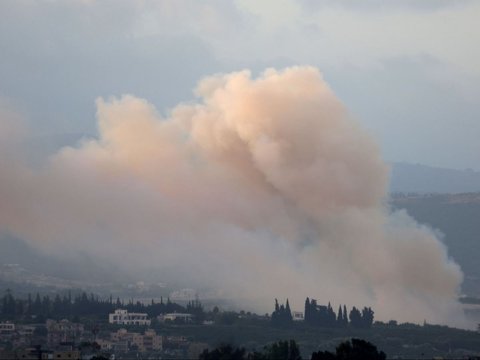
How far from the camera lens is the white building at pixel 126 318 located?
11212 centimetres

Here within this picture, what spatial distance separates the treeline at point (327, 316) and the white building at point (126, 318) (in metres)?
8.91

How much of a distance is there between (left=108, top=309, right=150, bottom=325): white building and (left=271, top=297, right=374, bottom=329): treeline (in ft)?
29.2

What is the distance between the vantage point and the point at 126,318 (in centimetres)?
11306

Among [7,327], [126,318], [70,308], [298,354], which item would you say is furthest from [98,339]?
[298,354]

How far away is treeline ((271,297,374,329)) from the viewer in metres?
106

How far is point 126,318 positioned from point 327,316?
45.1 ft

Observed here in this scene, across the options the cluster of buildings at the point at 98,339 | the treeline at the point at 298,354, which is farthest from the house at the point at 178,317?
the treeline at the point at 298,354

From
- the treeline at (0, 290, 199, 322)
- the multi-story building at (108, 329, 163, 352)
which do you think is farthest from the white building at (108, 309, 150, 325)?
the multi-story building at (108, 329, 163, 352)

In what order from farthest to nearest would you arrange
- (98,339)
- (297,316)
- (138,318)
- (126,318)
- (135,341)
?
1. (138,318)
2. (297,316)
3. (126,318)
4. (98,339)
5. (135,341)

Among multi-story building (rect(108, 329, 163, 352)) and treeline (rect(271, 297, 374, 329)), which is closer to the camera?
multi-story building (rect(108, 329, 163, 352))

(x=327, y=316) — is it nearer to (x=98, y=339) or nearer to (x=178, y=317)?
(x=178, y=317)

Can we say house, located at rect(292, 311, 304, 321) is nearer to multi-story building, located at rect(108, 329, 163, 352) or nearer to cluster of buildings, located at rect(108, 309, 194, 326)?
cluster of buildings, located at rect(108, 309, 194, 326)

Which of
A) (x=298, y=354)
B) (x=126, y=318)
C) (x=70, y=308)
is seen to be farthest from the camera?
(x=70, y=308)

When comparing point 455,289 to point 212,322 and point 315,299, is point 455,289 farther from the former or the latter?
point 212,322
